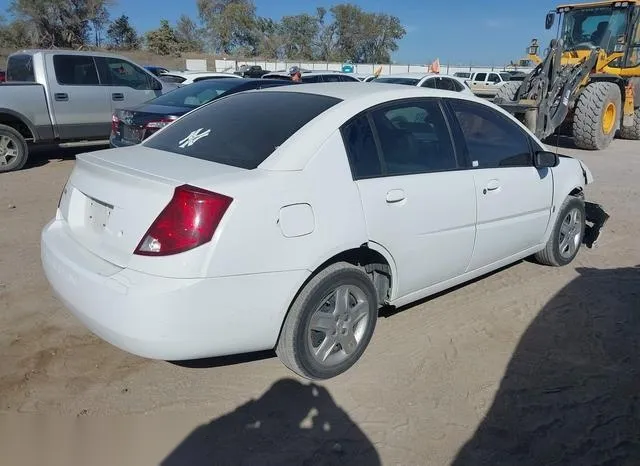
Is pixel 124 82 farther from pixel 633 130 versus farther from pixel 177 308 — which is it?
pixel 633 130

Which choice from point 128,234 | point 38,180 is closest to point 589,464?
point 128,234

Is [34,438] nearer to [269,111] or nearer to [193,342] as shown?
[193,342]

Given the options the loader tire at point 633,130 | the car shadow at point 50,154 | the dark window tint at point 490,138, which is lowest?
the loader tire at point 633,130

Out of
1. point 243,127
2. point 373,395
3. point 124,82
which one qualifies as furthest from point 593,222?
point 124,82

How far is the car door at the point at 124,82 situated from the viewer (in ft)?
34.1

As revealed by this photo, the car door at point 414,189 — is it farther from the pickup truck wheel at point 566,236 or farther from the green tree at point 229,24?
the green tree at point 229,24

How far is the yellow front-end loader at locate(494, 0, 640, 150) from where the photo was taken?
11898 millimetres

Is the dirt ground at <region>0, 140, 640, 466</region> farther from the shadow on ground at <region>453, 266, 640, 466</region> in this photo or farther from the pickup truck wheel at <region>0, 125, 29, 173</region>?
the pickup truck wheel at <region>0, 125, 29, 173</region>

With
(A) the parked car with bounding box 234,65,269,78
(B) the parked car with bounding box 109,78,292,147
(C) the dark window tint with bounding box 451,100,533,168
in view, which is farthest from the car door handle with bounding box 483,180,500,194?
(A) the parked car with bounding box 234,65,269,78

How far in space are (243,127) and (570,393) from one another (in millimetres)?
2470

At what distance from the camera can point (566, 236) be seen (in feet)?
16.8

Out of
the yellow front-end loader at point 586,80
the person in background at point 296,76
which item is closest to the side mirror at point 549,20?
the yellow front-end loader at point 586,80

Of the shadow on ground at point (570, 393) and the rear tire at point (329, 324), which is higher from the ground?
the rear tire at point (329, 324)

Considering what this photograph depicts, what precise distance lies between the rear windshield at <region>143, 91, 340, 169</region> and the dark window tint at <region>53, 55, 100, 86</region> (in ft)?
23.0
